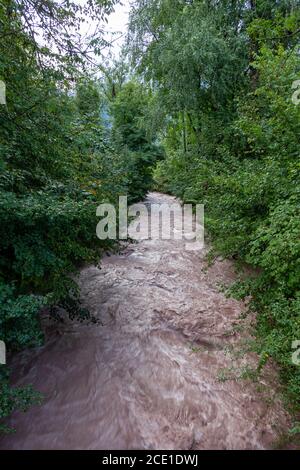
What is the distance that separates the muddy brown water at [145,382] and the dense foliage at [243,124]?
47 cm

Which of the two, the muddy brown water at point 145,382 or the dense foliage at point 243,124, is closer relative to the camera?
the muddy brown water at point 145,382

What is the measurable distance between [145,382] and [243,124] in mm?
3451

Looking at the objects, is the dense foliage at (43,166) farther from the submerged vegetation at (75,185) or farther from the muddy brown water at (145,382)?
the muddy brown water at (145,382)

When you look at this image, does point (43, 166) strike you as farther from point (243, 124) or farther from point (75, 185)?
point (243, 124)

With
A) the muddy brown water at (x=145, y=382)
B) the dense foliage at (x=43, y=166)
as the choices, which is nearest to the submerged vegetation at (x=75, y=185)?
the dense foliage at (x=43, y=166)

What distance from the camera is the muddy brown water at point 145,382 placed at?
2340 mm

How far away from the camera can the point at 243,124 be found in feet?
13.9

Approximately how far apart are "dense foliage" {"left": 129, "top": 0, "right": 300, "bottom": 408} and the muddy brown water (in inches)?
18.6

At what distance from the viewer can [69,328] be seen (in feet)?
11.1

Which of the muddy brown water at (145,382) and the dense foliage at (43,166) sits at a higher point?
the dense foliage at (43,166)

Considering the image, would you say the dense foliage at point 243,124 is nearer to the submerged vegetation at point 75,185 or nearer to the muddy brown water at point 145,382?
the submerged vegetation at point 75,185

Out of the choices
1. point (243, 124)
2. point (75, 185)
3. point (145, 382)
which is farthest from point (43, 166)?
point (243, 124)

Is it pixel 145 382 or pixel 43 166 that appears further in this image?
pixel 43 166
